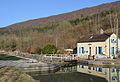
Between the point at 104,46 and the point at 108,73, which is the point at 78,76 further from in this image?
the point at 104,46

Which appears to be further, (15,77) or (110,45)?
(110,45)

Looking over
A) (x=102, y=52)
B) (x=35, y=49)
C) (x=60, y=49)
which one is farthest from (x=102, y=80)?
(x=35, y=49)

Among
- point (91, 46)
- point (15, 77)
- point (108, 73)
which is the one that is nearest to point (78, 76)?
point (108, 73)

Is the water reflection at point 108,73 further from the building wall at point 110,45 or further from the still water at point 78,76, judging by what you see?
the building wall at point 110,45

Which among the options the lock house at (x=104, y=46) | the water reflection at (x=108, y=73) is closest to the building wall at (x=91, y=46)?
the lock house at (x=104, y=46)

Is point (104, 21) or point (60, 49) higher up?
point (104, 21)

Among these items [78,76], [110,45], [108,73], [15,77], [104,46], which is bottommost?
[78,76]

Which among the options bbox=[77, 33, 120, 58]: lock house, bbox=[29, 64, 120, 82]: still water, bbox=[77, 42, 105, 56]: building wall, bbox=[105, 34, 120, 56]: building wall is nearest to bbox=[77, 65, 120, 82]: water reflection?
bbox=[29, 64, 120, 82]: still water

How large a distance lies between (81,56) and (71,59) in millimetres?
3640

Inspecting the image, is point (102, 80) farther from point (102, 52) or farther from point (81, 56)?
point (81, 56)

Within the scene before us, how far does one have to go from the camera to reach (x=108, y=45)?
24.3m

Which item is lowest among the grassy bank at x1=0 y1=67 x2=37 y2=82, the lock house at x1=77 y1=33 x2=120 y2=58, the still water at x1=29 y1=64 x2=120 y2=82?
the still water at x1=29 y1=64 x2=120 y2=82

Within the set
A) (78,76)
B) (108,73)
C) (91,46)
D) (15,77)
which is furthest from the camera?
(91,46)

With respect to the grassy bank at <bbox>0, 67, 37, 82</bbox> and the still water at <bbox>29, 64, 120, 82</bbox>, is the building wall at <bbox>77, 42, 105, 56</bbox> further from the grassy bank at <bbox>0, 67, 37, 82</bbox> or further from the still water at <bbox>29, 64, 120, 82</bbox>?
the grassy bank at <bbox>0, 67, 37, 82</bbox>
